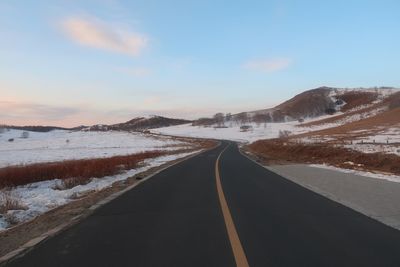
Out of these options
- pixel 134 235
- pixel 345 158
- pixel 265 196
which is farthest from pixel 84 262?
pixel 345 158

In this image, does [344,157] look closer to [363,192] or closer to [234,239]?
[363,192]

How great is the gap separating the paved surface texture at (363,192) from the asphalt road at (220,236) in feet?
1.75

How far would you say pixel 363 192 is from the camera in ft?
47.6

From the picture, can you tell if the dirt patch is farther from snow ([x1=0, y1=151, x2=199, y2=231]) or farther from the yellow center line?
the yellow center line

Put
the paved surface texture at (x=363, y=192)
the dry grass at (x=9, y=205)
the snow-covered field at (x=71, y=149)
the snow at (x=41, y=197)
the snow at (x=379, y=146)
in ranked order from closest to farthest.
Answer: the paved surface texture at (x=363, y=192) < the snow at (x=41, y=197) < the dry grass at (x=9, y=205) < the snow at (x=379, y=146) < the snow-covered field at (x=71, y=149)

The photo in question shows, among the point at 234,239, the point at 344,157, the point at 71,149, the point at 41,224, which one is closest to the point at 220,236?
the point at 234,239

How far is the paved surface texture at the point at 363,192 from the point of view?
10.8 meters

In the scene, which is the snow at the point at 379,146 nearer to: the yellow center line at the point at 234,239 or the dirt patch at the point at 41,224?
the yellow center line at the point at 234,239

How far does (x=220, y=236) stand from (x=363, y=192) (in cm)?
794

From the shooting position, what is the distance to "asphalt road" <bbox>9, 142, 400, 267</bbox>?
259 inches

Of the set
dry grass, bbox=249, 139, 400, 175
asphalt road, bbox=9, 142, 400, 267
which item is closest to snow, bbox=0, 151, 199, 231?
asphalt road, bbox=9, 142, 400, 267

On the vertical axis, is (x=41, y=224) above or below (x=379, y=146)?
below

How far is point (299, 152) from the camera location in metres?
39.5

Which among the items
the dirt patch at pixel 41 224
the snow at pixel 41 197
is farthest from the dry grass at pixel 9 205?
the dirt patch at pixel 41 224
